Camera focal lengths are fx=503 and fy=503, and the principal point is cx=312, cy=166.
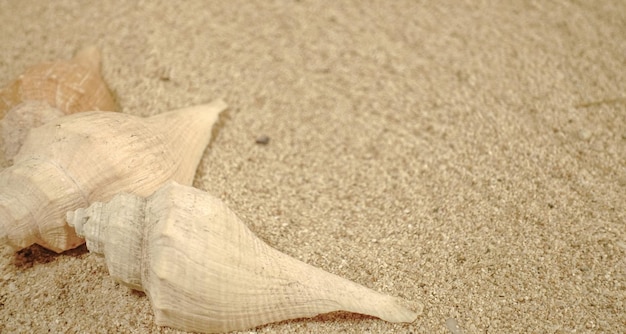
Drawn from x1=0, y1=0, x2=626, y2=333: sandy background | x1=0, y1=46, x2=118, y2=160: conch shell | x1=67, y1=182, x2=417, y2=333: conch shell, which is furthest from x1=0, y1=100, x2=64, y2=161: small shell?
x1=67, y1=182, x2=417, y2=333: conch shell

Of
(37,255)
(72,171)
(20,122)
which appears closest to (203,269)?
(72,171)

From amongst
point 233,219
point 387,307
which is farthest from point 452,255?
point 233,219

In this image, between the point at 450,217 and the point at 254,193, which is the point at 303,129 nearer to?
the point at 254,193

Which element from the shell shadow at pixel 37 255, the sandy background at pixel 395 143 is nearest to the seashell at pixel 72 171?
the shell shadow at pixel 37 255

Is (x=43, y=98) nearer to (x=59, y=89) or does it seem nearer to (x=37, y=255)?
(x=59, y=89)

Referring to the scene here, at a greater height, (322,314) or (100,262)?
(100,262)

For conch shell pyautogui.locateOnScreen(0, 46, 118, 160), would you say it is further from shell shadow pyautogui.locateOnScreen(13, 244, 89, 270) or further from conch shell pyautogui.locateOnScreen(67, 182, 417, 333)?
conch shell pyautogui.locateOnScreen(67, 182, 417, 333)
